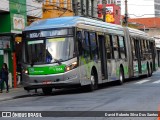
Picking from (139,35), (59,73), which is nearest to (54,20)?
(59,73)

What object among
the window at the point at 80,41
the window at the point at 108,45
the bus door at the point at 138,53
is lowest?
the bus door at the point at 138,53

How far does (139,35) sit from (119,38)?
21.3ft

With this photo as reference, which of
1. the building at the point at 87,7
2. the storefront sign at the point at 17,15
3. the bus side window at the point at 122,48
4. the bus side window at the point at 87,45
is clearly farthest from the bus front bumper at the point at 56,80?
the building at the point at 87,7

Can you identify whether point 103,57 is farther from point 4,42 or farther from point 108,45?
point 4,42

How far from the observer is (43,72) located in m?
21.8

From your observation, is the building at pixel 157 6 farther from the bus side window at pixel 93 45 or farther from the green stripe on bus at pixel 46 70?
the green stripe on bus at pixel 46 70

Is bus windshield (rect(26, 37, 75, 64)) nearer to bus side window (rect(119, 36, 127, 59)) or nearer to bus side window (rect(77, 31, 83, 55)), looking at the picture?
bus side window (rect(77, 31, 83, 55))

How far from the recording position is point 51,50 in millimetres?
21609

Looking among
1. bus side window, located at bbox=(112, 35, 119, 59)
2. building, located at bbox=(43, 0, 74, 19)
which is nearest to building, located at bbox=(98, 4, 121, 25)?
building, located at bbox=(43, 0, 74, 19)

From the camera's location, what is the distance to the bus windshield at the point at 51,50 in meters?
21.5

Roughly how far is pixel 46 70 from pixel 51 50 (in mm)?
934

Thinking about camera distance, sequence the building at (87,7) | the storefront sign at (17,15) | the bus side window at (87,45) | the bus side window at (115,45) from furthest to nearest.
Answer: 1. the building at (87,7)
2. the storefront sign at (17,15)
3. the bus side window at (115,45)
4. the bus side window at (87,45)

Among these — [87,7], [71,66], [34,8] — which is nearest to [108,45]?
[71,66]

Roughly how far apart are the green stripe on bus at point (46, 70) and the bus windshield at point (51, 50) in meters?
0.27
